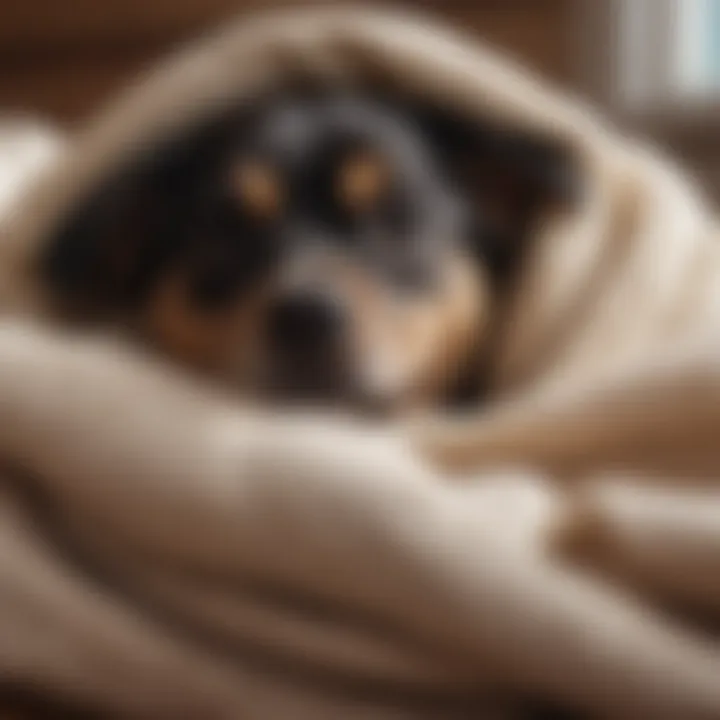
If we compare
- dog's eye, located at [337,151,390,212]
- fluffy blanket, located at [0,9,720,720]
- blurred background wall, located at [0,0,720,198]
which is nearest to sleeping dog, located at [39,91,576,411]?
dog's eye, located at [337,151,390,212]

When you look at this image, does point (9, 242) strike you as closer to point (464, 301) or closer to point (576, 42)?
point (464, 301)

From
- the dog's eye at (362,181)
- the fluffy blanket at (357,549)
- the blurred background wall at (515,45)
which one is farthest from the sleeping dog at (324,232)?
the blurred background wall at (515,45)

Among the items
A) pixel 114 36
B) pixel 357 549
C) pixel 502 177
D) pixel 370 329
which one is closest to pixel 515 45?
pixel 114 36

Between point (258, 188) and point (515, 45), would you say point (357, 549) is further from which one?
point (515, 45)

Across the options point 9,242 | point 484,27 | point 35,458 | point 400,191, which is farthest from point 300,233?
point 484,27

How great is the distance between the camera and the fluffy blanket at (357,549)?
47cm

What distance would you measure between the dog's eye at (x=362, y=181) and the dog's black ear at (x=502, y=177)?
0.07 meters

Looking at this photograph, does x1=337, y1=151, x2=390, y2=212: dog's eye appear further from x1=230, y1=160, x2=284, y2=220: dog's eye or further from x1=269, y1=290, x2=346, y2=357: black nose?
x1=269, y1=290, x2=346, y2=357: black nose

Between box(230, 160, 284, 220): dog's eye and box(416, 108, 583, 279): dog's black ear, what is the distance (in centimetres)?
13

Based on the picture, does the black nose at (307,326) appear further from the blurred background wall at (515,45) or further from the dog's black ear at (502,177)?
the blurred background wall at (515,45)

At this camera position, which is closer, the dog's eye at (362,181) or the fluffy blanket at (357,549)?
the fluffy blanket at (357,549)

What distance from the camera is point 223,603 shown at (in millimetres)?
512

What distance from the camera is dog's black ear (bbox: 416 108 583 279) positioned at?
2.93 feet

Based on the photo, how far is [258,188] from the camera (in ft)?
2.98
